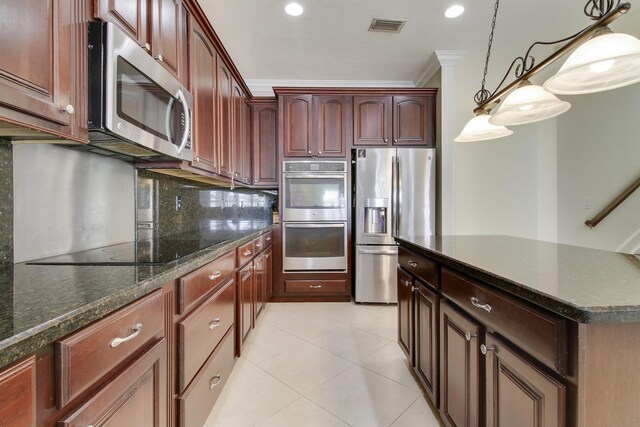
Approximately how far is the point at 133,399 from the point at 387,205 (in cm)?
273

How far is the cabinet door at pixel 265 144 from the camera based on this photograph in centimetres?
345

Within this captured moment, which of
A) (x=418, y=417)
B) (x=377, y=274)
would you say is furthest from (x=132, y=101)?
(x=377, y=274)

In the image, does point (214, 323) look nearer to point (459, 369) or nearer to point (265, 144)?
point (459, 369)

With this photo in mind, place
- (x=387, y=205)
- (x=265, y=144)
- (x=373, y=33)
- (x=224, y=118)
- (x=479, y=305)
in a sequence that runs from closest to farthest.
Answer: (x=479, y=305) → (x=224, y=118) → (x=373, y=33) → (x=387, y=205) → (x=265, y=144)

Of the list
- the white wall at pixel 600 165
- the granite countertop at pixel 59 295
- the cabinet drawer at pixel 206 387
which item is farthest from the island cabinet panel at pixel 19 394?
the white wall at pixel 600 165

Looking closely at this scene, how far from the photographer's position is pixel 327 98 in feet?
10.8

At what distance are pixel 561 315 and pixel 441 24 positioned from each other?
8.83ft

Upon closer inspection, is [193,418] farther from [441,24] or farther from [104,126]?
[441,24]

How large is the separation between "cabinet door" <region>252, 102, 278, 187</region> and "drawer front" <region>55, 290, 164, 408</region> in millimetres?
2606

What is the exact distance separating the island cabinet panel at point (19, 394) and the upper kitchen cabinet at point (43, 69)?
24.5 inches

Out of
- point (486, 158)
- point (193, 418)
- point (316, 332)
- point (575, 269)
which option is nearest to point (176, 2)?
point (193, 418)

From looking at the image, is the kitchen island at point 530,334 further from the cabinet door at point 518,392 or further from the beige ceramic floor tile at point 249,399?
the beige ceramic floor tile at point 249,399

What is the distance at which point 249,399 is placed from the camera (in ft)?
5.51

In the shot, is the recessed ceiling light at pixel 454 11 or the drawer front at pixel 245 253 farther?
the recessed ceiling light at pixel 454 11
